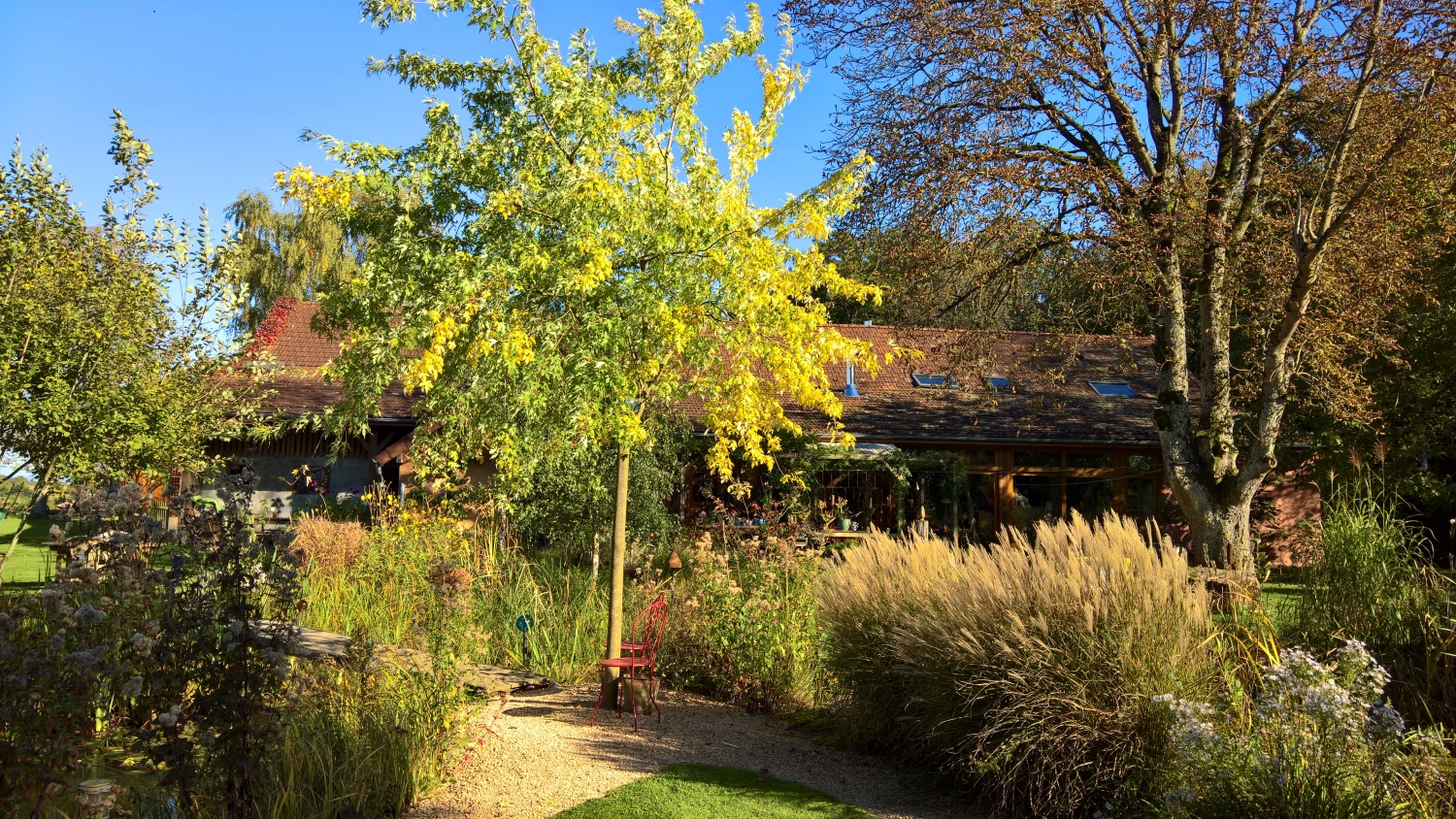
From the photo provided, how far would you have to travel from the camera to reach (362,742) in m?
5.07

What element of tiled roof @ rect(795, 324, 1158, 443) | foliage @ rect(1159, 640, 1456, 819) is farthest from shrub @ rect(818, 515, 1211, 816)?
tiled roof @ rect(795, 324, 1158, 443)

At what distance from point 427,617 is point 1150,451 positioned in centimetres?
1679

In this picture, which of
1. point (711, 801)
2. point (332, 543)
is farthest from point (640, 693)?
point (332, 543)

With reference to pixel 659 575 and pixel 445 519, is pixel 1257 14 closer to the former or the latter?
pixel 659 575

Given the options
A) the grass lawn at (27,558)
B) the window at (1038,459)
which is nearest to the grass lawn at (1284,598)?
the grass lawn at (27,558)

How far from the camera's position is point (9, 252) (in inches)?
352

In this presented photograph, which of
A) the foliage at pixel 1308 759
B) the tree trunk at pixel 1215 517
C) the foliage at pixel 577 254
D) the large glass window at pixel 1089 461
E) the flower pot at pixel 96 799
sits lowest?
the flower pot at pixel 96 799

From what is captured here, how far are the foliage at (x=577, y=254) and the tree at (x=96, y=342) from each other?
276 centimetres

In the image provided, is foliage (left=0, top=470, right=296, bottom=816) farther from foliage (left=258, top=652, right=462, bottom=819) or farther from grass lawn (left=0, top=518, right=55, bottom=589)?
grass lawn (left=0, top=518, right=55, bottom=589)

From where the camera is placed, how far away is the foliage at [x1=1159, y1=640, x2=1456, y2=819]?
13.0 ft

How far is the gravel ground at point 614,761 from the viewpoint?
5.11 meters

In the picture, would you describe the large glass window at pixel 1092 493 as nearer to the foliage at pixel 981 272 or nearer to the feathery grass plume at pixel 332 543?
the foliage at pixel 981 272

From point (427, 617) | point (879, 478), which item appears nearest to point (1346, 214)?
point (427, 617)

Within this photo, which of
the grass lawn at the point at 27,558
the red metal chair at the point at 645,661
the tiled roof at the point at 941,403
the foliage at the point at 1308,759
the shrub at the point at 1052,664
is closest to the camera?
the foliage at the point at 1308,759
